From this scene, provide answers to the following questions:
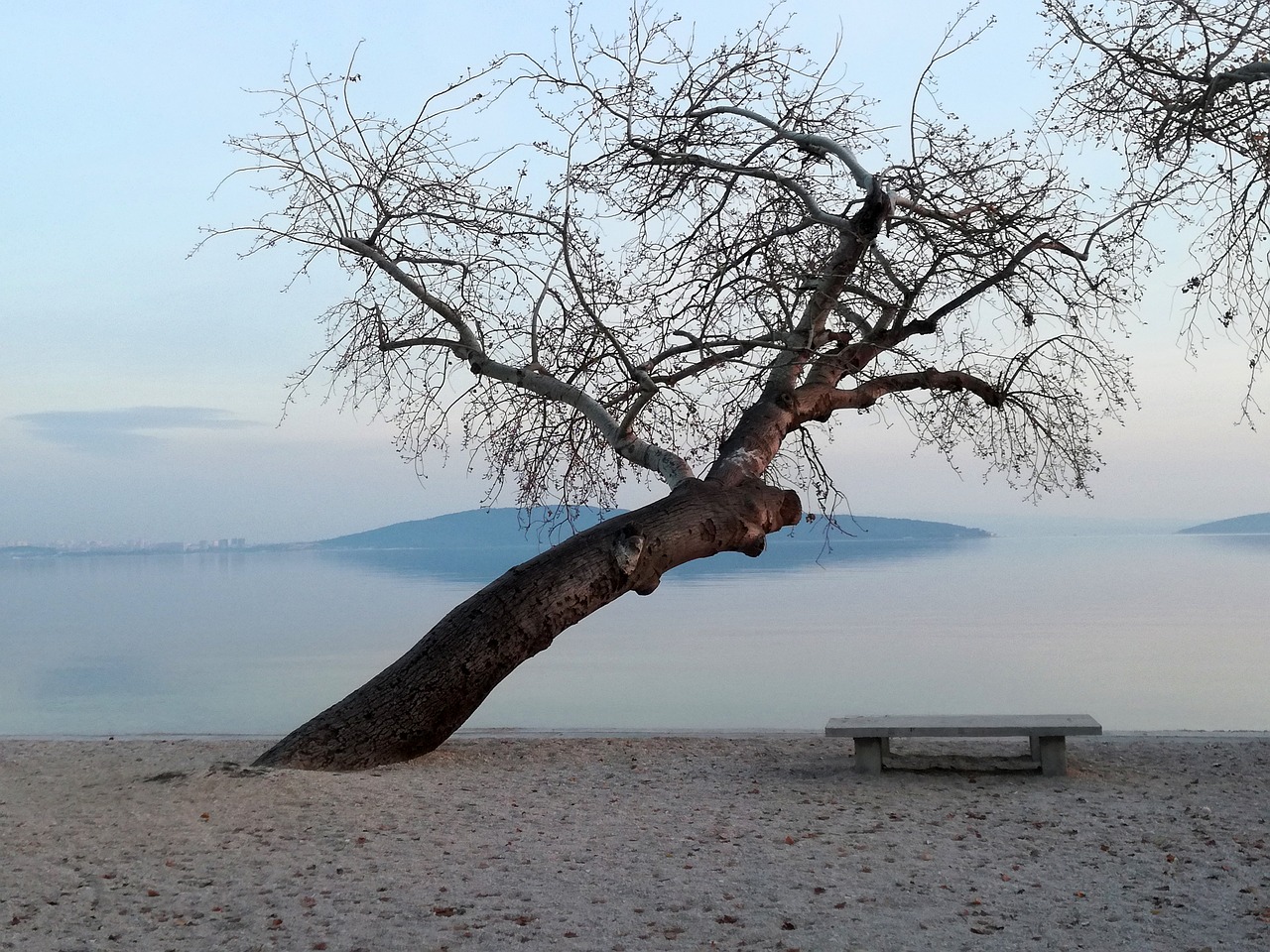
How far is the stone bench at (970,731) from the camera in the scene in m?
6.52

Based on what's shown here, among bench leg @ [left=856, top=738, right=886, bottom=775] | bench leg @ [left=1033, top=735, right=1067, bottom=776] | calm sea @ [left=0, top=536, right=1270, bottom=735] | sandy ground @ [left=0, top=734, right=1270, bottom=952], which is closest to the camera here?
sandy ground @ [left=0, top=734, right=1270, bottom=952]

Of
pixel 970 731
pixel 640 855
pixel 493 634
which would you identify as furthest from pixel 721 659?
pixel 640 855

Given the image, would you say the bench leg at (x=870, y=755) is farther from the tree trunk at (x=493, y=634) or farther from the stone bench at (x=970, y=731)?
the tree trunk at (x=493, y=634)

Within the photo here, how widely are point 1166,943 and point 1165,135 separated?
4.81 m

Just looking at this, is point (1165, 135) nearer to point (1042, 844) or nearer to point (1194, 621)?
point (1042, 844)

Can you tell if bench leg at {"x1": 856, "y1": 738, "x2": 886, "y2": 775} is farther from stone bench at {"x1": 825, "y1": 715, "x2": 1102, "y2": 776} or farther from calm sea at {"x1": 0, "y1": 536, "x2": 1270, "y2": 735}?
calm sea at {"x1": 0, "y1": 536, "x2": 1270, "y2": 735}

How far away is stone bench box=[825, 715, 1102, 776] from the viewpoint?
257 inches

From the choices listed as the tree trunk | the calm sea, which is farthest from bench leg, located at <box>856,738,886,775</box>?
the calm sea

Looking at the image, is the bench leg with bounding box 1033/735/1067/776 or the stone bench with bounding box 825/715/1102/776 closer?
the stone bench with bounding box 825/715/1102/776

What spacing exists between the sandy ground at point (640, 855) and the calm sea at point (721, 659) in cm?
248

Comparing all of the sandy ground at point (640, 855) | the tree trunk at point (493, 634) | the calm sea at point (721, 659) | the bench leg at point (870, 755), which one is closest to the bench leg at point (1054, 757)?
the sandy ground at point (640, 855)

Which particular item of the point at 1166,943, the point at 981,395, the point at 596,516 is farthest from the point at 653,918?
the point at 981,395

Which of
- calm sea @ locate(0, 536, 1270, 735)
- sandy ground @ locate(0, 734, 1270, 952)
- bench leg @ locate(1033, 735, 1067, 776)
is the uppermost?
calm sea @ locate(0, 536, 1270, 735)

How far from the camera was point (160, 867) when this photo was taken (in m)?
4.94
